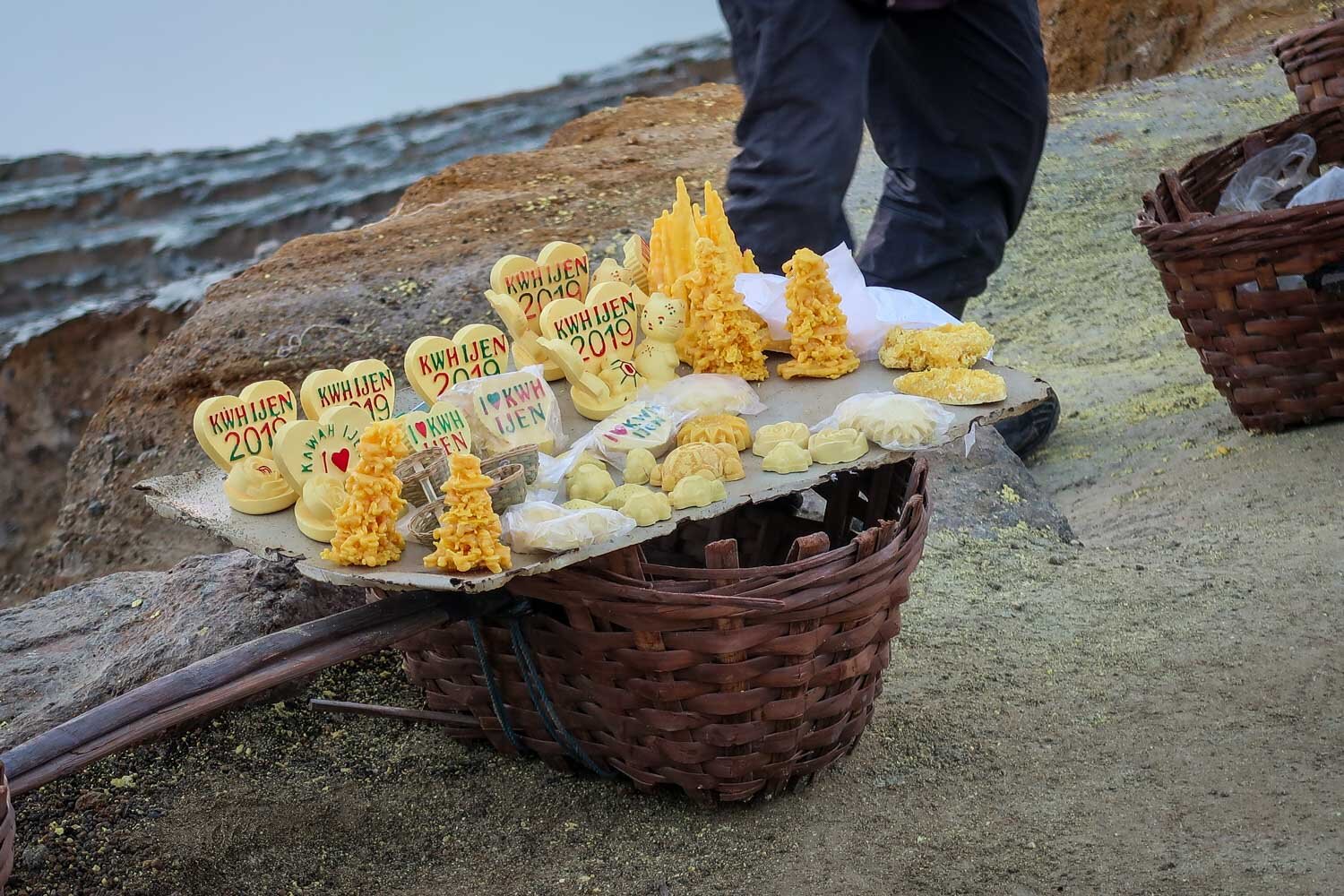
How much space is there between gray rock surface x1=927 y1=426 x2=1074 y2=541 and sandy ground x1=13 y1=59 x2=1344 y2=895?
65 mm

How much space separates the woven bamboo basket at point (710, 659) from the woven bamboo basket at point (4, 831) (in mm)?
499

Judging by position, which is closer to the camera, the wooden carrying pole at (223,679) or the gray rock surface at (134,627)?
the wooden carrying pole at (223,679)

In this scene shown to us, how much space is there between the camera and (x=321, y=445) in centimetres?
138

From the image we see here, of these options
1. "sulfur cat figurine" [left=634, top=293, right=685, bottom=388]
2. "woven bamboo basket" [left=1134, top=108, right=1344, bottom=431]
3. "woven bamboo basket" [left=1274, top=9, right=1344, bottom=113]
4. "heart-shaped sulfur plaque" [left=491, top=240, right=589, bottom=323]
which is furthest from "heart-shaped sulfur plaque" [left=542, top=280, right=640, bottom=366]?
"woven bamboo basket" [left=1274, top=9, right=1344, bottom=113]

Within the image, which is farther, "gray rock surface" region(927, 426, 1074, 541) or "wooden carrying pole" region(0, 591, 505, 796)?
"gray rock surface" region(927, 426, 1074, 541)

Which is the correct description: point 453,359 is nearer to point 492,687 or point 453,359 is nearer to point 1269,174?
point 492,687

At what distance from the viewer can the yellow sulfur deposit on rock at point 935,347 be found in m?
1.60

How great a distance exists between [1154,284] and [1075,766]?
7.59 ft

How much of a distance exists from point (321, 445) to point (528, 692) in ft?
1.20

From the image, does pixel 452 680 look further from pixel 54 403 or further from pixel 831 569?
pixel 54 403

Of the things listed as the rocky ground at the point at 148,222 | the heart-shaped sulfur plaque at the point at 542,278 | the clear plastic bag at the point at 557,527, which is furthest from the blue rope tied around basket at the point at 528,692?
the rocky ground at the point at 148,222

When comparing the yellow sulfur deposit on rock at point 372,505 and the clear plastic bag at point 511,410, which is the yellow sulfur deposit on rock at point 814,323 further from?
the yellow sulfur deposit on rock at point 372,505

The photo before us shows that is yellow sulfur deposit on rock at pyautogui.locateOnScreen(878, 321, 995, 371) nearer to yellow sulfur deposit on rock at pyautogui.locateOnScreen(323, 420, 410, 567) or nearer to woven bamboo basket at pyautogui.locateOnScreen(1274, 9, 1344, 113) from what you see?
yellow sulfur deposit on rock at pyautogui.locateOnScreen(323, 420, 410, 567)

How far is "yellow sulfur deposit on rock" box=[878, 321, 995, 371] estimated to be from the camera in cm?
160
